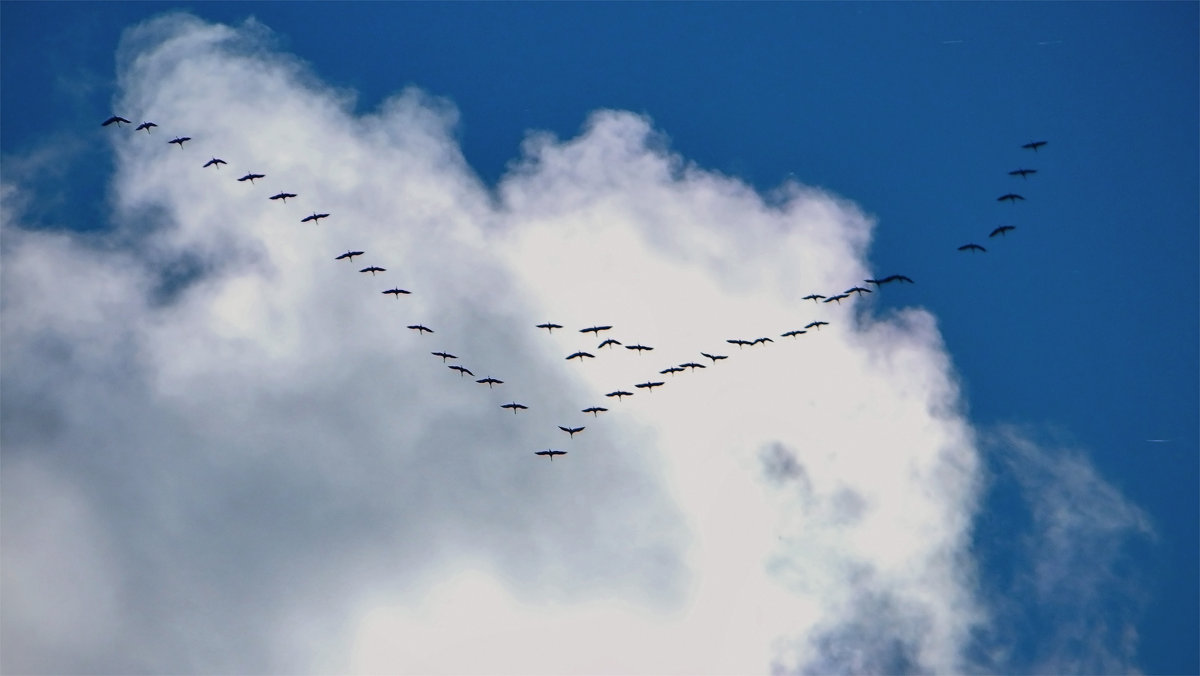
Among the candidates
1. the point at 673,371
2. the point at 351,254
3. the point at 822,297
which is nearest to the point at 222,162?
the point at 351,254

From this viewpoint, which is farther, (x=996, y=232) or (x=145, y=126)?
(x=145, y=126)

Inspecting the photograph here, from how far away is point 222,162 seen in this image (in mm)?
189000

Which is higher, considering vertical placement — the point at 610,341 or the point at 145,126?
the point at 145,126

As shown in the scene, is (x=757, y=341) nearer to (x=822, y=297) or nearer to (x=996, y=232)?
(x=822, y=297)

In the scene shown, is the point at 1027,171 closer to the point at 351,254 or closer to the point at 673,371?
the point at 673,371

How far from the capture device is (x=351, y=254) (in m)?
184

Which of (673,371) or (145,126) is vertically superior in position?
(145,126)

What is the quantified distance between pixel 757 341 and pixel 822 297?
954 cm

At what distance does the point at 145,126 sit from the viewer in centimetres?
18488

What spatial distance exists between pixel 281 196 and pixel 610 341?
141 ft

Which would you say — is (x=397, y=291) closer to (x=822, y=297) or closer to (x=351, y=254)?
(x=351, y=254)

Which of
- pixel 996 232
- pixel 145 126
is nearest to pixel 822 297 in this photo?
pixel 996 232

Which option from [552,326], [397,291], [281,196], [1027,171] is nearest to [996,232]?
[1027,171]

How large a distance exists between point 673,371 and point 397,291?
1353 inches
